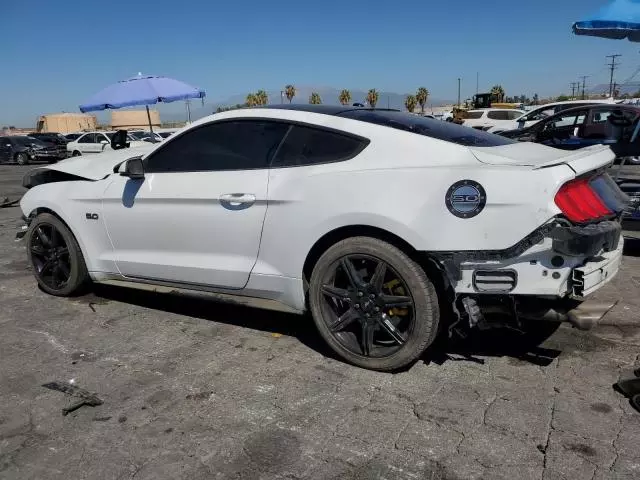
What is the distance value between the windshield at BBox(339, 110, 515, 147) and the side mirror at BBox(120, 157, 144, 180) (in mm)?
1553

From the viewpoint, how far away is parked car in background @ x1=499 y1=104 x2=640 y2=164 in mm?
10492

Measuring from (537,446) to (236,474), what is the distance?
4.57ft

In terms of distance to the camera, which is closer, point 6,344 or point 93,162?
point 6,344

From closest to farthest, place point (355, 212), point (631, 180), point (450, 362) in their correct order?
1. point (355, 212)
2. point (450, 362)
3. point (631, 180)

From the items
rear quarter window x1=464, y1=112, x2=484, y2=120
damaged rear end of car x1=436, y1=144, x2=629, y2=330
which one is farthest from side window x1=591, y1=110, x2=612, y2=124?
rear quarter window x1=464, y1=112, x2=484, y2=120

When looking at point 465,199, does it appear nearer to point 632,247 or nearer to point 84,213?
point 84,213

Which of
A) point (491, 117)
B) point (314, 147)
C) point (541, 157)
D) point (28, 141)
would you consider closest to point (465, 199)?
point (541, 157)

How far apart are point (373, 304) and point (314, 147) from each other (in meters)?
1.06

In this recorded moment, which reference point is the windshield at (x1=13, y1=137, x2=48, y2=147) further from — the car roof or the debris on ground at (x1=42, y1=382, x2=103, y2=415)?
the debris on ground at (x1=42, y1=382, x2=103, y2=415)

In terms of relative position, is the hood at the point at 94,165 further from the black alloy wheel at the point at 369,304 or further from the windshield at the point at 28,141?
the windshield at the point at 28,141

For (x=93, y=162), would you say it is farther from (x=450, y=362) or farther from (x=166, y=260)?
(x=450, y=362)

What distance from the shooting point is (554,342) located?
12.5ft

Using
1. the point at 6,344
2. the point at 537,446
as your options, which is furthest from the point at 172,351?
the point at 537,446

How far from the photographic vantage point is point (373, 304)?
11.0 ft
